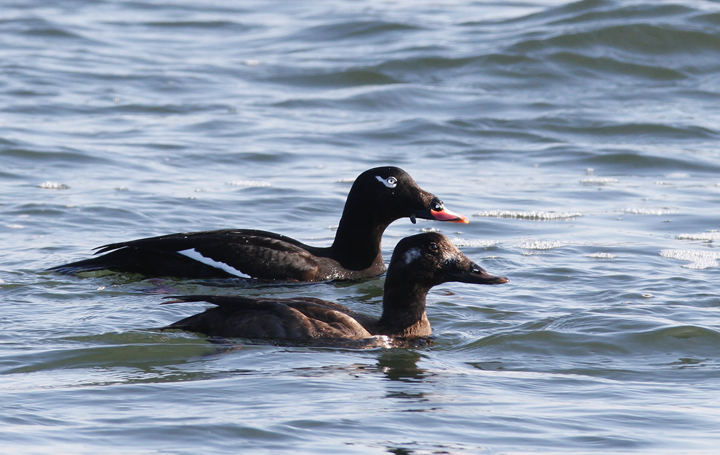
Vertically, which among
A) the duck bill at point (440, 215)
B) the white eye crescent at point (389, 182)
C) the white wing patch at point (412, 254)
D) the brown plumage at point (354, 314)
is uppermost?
the white eye crescent at point (389, 182)

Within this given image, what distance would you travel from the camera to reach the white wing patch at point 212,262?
331 inches

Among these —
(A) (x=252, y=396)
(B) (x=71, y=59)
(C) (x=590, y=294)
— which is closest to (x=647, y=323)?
(C) (x=590, y=294)

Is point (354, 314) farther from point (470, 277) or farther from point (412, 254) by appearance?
point (470, 277)

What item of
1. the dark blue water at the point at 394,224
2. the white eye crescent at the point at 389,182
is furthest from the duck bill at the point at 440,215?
the dark blue water at the point at 394,224

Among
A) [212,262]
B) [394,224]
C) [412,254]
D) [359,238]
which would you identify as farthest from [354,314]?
[394,224]

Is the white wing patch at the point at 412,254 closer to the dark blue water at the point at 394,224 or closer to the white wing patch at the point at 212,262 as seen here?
the dark blue water at the point at 394,224

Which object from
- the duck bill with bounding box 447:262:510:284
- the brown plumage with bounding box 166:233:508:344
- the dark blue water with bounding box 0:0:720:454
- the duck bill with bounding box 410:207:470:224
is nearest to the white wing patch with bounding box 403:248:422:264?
the brown plumage with bounding box 166:233:508:344

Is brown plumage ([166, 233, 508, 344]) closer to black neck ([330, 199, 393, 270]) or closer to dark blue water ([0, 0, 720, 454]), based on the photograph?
dark blue water ([0, 0, 720, 454])

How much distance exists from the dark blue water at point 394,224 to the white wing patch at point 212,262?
121 mm

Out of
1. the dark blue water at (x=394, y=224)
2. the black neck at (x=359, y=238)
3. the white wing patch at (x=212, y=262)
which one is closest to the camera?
the dark blue water at (x=394, y=224)

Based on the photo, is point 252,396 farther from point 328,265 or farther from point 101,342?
point 328,265

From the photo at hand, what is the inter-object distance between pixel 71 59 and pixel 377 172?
480 inches

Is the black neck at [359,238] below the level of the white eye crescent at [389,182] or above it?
below

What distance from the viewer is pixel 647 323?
712 cm
